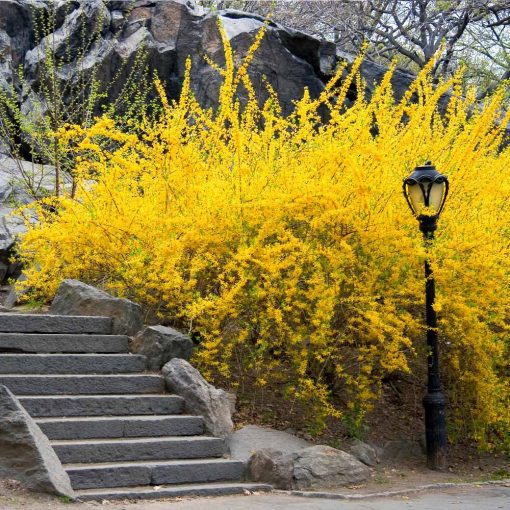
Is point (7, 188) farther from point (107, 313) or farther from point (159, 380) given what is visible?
point (159, 380)

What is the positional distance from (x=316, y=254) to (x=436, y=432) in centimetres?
210

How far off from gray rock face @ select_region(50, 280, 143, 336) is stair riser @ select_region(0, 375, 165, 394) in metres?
0.83

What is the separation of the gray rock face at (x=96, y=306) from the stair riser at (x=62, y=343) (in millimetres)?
218

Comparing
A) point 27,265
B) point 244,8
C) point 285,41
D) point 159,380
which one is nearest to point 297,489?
point 159,380

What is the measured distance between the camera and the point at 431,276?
7969 mm

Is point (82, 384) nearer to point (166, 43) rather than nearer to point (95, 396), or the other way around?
point (95, 396)

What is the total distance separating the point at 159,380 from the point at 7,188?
650 centimetres

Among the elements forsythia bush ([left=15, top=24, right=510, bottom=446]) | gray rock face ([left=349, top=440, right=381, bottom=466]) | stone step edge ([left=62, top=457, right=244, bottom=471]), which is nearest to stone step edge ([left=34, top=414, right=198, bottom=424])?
stone step edge ([left=62, top=457, right=244, bottom=471])

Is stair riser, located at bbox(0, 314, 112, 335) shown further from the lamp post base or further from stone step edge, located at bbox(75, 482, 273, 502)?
the lamp post base

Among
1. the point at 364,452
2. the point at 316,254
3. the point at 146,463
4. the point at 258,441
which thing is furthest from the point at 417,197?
the point at 146,463

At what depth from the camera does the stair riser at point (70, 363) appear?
7254 millimetres

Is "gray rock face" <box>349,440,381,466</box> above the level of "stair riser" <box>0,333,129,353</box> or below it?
below

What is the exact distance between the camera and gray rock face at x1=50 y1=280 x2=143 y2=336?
27.1 ft

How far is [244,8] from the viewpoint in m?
21.7
